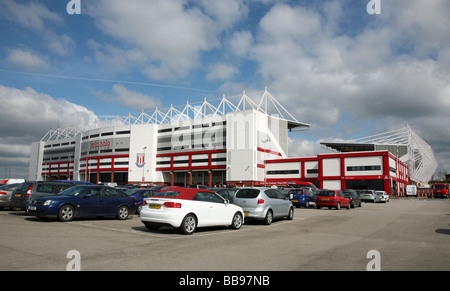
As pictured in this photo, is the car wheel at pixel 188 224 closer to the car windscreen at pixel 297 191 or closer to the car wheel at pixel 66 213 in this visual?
the car wheel at pixel 66 213

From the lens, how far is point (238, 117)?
240 ft

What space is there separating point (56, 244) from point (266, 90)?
72582 mm

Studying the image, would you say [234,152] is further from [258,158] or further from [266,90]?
[266,90]

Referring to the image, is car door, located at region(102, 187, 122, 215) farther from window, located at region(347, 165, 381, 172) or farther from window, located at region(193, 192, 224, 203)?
window, located at region(347, 165, 381, 172)

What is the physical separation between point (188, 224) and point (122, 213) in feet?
17.0

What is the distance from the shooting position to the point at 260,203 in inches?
514

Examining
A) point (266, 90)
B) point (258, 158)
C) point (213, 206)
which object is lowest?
point (213, 206)

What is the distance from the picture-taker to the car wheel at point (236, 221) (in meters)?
11.6

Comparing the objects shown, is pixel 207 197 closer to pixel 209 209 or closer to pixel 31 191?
pixel 209 209

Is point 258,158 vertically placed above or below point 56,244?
above

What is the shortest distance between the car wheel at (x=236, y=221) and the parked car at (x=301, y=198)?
13381 millimetres

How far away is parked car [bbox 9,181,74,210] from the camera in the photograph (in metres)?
14.9
